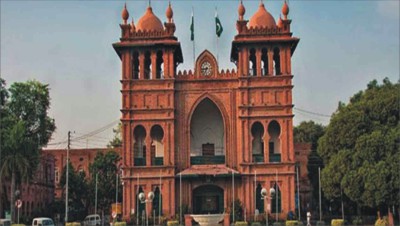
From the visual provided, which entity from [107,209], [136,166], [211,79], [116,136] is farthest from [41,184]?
[211,79]

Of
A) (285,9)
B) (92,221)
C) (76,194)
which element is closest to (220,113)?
(285,9)

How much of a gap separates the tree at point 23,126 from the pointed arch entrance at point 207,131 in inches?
575

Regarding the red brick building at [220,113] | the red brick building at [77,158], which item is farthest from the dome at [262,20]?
Result: the red brick building at [77,158]

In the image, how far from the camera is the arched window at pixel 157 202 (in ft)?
179

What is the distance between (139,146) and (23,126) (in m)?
10.6

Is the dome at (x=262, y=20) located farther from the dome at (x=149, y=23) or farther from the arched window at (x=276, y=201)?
the arched window at (x=276, y=201)

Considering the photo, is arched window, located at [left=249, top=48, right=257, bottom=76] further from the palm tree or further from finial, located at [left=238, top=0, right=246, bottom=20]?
the palm tree

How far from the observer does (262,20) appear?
58.4 metres

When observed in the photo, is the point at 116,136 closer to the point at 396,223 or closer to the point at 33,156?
the point at 33,156

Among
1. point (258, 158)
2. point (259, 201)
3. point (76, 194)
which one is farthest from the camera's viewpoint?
point (76, 194)

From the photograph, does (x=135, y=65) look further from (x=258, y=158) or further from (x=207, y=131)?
(x=258, y=158)

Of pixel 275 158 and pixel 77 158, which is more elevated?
pixel 77 158

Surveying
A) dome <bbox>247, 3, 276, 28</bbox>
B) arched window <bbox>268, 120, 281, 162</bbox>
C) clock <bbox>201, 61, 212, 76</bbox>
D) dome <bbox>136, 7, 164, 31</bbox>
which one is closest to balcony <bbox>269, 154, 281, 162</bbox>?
arched window <bbox>268, 120, 281, 162</bbox>

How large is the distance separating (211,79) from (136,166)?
10192 mm
